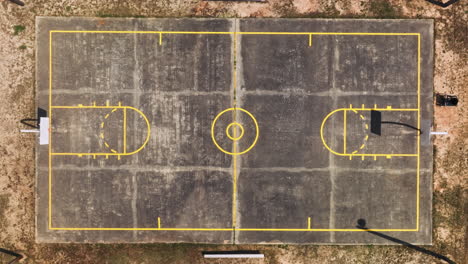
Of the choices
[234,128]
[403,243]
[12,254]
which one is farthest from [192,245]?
[403,243]

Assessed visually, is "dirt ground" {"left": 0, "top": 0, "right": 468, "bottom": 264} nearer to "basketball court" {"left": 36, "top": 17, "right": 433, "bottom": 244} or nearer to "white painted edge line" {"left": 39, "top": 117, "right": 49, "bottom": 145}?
"basketball court" {"left": 36, "top": 17, "right": 433, "bottom": 244}

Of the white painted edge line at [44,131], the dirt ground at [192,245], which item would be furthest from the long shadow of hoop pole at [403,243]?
the white painted edge line at [44,131]

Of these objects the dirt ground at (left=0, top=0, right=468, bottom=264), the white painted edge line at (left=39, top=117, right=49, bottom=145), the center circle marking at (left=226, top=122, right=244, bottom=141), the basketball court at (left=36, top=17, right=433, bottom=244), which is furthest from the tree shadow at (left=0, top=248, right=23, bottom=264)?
the center circle marking at (left=226, top=122, right=244, bottom=141)

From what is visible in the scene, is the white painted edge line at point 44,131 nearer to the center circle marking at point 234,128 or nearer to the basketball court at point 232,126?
the basketball court at point 232,126

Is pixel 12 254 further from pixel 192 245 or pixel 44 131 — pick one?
pixel 192 245

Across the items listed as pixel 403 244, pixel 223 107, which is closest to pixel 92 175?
pixel 223 107

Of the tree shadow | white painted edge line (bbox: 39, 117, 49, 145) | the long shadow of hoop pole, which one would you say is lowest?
the tree shadow

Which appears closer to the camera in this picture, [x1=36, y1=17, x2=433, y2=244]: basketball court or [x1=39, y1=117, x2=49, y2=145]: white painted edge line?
[x1=39, y1=117, x2=49, y2=145]: white painted edge line
